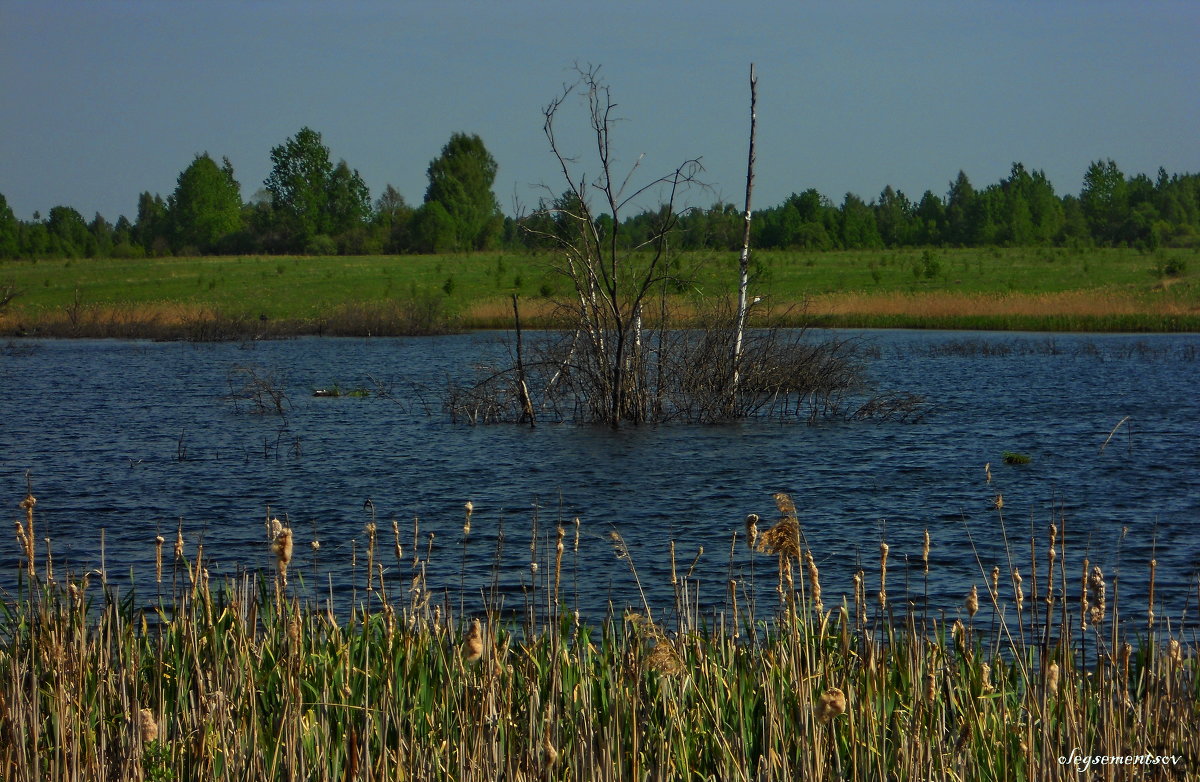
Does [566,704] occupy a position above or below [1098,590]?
below

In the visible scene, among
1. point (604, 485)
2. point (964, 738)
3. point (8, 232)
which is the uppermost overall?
point (8, 232)

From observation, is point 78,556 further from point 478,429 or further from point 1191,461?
point 1191,461

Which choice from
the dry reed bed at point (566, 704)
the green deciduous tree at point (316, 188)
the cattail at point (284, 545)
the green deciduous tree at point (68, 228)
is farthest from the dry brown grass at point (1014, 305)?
the green deciduous tree at point (68, 228)

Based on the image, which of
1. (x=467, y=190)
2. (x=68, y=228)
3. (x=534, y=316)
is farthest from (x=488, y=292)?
(x=68, y=228)

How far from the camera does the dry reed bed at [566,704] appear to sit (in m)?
3.99

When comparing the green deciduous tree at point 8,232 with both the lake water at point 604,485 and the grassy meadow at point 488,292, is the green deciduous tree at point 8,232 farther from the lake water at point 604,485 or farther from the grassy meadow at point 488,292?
the lake water at point 604,485

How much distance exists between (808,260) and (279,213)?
52.3 metres

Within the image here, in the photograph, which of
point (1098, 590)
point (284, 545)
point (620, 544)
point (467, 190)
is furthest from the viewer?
point (467, 190)

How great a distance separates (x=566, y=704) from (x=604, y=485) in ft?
34.5

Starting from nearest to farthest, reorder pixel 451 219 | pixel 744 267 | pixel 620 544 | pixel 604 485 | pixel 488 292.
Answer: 1. pixel 620 544
2. pixel 604 485
3. pixel 744 267
4. pixel 488 292
5. pixel 451 219

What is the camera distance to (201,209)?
11450 centimetres

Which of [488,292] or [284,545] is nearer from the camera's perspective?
[284,545]

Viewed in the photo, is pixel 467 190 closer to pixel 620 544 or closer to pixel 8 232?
pixel 8 232

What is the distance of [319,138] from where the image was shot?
110 metres
